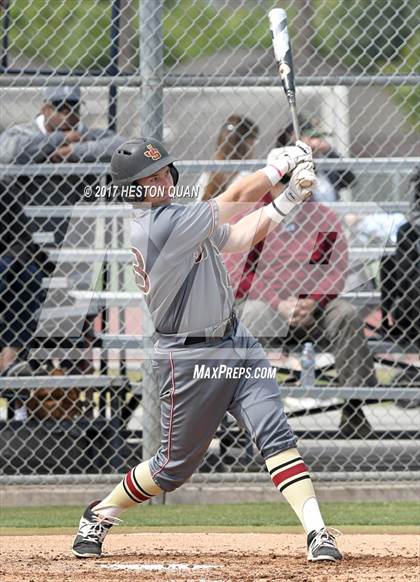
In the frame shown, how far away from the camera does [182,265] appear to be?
4.91 m

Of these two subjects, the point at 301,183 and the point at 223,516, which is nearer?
the point at 301,183

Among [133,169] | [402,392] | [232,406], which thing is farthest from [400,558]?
[133,169]

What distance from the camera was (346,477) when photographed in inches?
266

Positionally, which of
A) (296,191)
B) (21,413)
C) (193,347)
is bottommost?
(21,413)

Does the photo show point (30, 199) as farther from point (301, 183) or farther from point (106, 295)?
point (301, 183)

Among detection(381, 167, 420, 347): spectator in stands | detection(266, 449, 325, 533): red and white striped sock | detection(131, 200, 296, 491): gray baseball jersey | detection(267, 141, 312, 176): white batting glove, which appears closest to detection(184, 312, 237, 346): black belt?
detection(131, 200, 296, 491): gray baseball jersey

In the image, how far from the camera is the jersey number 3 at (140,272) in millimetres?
4945

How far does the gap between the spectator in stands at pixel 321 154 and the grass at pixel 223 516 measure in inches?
77.7

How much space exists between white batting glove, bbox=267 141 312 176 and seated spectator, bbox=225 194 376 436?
6.10ft

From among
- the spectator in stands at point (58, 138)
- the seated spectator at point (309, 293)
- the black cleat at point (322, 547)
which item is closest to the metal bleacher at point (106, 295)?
the seated spectator at point (309, 293)

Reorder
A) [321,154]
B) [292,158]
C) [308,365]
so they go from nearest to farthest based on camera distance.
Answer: [292,158] → [308,365] → [321,154]

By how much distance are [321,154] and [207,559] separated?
344cm

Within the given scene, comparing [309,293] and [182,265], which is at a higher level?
[182,265]

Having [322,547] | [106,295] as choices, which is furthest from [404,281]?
[322,547]
